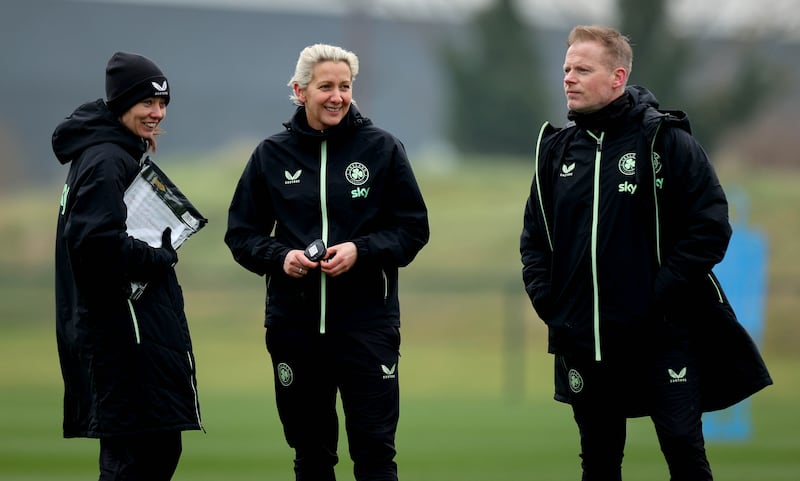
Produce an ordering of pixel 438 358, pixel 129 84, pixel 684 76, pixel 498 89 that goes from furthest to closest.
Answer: pixel 684 76, pixel 498 89, pixel 438 358, pixel 129 84

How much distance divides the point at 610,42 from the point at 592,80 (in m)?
0.20

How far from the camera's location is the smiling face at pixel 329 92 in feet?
21.2

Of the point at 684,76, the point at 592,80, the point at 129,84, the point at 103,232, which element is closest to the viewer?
the point at 103,232

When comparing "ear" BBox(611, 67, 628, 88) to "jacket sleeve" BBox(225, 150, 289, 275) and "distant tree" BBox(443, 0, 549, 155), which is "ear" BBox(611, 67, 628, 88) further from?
"distant tree" BBox(443, 0, 549, 155)

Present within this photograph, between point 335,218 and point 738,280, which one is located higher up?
point 738,280

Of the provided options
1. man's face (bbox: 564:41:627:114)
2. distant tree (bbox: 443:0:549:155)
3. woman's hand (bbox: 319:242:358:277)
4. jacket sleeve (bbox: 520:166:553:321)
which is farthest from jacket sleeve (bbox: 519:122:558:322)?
distant tree (bbox: 443:0:549:155)

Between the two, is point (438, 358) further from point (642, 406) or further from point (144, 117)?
point (144, 117)

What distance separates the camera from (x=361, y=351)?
6359 mm

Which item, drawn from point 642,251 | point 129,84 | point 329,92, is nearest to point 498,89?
point 329,92

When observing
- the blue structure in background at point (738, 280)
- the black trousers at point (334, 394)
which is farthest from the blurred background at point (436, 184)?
the black trousers at point (334, 394)

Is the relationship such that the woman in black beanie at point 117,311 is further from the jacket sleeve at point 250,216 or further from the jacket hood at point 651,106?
the jacket hood at point 651,106

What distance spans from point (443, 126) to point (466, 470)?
27.5 m

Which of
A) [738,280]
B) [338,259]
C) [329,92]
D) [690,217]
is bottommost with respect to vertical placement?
[338,259]

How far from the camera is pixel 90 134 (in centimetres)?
612
